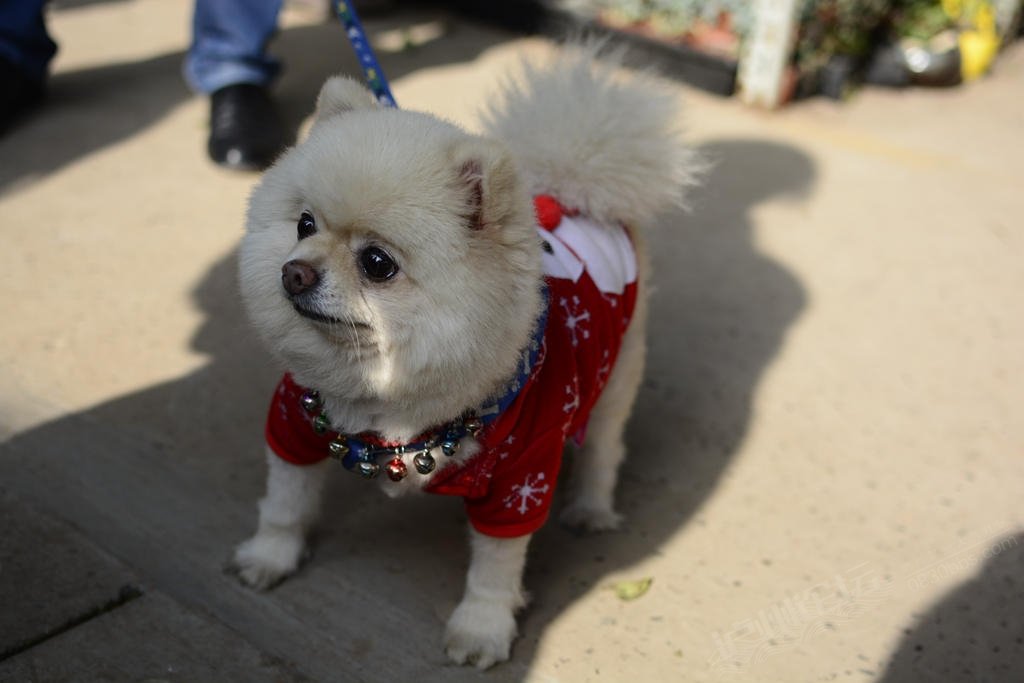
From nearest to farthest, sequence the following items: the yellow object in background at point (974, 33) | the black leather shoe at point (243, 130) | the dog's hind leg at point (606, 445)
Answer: the dog's hind leg at point (606, 445), the black leather shoe at point (243, 130), the yellow object in background at point (974, 33)

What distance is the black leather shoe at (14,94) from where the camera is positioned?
15.4ft

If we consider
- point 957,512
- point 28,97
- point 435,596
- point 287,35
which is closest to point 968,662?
point 957,512

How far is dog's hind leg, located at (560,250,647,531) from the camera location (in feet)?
9.46

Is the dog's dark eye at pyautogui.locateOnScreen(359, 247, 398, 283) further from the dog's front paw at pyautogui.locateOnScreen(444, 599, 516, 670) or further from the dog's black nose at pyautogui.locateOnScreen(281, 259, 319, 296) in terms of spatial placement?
the dog's front paw at pyautogui.locateOnScreen(444, 599, 516, 670)

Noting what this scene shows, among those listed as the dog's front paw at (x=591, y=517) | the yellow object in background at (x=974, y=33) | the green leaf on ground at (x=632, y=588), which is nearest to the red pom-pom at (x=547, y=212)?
the dog's front paw at (x=591, y=517)

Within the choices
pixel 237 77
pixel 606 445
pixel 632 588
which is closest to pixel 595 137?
pixel 606 445

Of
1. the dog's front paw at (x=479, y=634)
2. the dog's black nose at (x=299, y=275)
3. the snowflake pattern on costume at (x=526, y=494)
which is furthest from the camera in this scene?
the dog's front paw at (x=479, y=634)

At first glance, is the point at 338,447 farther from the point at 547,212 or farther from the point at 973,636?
the point at 973,636

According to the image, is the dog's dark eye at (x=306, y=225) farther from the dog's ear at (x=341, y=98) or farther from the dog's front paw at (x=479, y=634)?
the dog's front paw at (x=479, y=634)

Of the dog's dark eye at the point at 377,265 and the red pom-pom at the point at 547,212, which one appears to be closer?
the dog's dark eye at the point at 377,265

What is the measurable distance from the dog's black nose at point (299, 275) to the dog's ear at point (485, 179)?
33cm

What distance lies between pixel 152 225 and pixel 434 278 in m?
2.59

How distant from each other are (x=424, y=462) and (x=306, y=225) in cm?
58

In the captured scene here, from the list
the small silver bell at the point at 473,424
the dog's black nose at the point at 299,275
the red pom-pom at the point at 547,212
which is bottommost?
the small silver bell at the point at 473,424
